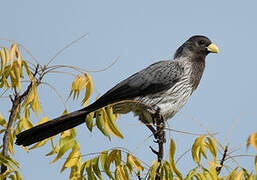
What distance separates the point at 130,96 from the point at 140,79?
284 millimetres

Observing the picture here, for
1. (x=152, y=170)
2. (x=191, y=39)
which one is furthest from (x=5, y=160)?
(x=191, y=39)

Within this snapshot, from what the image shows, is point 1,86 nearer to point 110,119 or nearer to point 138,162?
point 110,119

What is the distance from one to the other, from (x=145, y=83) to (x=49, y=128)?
5.39 feet

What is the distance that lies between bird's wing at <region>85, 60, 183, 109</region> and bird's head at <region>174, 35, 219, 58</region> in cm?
94

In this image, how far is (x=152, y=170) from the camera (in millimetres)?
2855

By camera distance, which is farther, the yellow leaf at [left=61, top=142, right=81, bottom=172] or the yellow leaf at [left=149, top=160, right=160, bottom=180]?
the yellow leaf at [left=61, top=142, right=81, bottom=172]

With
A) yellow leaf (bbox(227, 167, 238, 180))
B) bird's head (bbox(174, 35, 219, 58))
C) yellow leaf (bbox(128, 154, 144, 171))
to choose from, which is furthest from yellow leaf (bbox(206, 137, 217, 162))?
bird's head (bbox(174, 35, 219, 58))

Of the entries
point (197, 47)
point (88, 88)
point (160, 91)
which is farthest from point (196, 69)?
point (88, 88)

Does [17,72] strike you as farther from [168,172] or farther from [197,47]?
[197,47]

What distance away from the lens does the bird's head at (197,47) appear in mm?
6465

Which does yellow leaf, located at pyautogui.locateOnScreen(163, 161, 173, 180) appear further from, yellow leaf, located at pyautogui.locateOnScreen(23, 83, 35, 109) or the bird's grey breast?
the bird's grey breast

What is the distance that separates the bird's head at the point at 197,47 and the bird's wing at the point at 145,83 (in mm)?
943

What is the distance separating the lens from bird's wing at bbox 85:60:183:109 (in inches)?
201

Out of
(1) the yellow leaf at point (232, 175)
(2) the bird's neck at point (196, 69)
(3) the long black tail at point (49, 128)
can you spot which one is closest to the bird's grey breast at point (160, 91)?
(2) the bird's neck at point (196, 69)
